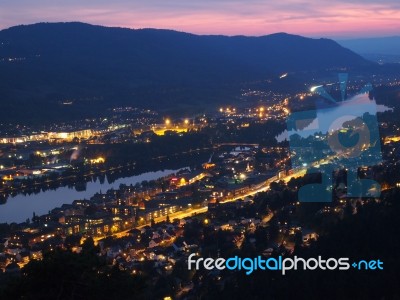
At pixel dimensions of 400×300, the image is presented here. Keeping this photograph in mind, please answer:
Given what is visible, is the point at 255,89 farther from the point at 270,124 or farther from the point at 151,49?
the point at 270,124

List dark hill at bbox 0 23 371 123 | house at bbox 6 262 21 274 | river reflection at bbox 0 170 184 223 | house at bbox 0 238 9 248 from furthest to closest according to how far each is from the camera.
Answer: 1. dark hill at bbox 0 23 371 123
2. river reflection at bbox 0 170 184 223
3. house at bbox 0 238 9 248
4. house at bbox 6 262 21 274

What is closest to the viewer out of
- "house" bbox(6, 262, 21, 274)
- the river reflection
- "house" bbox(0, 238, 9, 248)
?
"house" bbox(6, 262, 21, 274)

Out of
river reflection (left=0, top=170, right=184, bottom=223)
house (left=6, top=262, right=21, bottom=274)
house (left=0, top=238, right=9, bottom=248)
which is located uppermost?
house (left=6, top=262, right=21, bottom=274)

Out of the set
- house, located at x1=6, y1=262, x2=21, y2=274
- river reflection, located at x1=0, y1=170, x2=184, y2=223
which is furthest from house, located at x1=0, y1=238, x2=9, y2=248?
river reflection, located at x1=0, y1=170, x2=184, y2=223

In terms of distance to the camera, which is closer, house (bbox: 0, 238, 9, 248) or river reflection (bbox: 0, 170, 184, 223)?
house (bbox: 0, 238, 9, 248)

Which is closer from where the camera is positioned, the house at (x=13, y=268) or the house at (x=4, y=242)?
the house at (x=13, y=268)

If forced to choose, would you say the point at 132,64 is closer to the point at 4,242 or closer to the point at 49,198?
the point at 49,198

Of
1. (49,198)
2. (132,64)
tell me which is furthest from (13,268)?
(132,64)

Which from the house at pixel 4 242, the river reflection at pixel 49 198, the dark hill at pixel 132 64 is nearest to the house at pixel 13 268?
the house at pixel 4 242

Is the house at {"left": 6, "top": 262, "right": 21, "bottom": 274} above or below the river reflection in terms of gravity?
above

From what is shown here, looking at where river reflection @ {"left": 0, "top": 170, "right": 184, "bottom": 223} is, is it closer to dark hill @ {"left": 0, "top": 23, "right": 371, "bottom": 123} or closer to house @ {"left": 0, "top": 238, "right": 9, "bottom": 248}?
house @ {"left": 0, "top": 238, "right": 9, "bottom": 248}

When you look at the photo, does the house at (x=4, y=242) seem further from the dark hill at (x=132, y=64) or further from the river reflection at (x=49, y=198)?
the dark hill at (x=132, y=64)

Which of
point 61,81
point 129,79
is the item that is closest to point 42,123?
point 61,81
